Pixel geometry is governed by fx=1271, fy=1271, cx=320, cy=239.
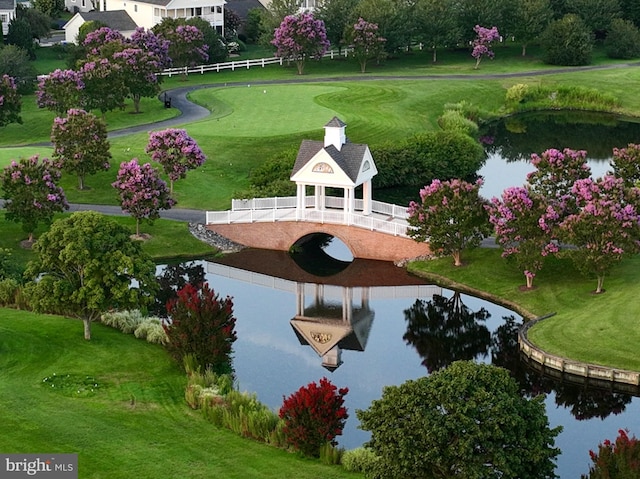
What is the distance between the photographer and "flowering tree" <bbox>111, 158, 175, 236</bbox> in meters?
87.9

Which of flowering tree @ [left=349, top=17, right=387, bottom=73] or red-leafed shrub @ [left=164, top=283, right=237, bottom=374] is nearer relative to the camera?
red-leafed shrub @ [left=164, top=283, right=237, bottom=374]

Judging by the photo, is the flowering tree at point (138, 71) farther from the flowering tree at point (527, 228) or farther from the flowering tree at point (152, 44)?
the flowering tree at point (527, 228)

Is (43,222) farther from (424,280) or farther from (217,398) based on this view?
(217,398)

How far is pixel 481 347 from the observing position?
72.1m

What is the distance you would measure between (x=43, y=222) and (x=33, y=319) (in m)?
22.7

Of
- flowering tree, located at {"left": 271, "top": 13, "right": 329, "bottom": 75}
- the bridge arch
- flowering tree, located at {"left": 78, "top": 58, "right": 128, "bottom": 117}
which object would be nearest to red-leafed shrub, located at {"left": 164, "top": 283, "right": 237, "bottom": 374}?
the bridge arch

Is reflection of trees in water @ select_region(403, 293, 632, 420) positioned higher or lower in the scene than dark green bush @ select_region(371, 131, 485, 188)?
lower

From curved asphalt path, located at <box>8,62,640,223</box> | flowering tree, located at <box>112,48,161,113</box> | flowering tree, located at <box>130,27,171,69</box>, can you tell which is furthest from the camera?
Answer: flowering tree, located at <box>130,27,171,69</box>

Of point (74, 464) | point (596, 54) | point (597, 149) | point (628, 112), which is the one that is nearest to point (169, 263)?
point (74, 464)

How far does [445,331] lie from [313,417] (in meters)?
22.3

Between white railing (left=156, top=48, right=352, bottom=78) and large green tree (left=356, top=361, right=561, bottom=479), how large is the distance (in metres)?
104

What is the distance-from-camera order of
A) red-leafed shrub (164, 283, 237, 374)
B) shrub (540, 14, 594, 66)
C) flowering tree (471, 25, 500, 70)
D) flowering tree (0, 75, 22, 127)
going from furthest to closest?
shrub (540, 14, 594, 66), flowering tree (471, 25, 500, 70), flowering tree (0, 75, 22, 127), red-leafed shrub (164, 283, 237, 374)

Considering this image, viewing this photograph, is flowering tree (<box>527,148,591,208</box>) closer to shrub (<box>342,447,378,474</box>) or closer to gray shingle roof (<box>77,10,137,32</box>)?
shrub (<box>342,447,378,474</box>)

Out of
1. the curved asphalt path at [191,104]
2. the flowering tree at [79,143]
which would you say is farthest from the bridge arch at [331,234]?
the flowering tree at [79,143]
